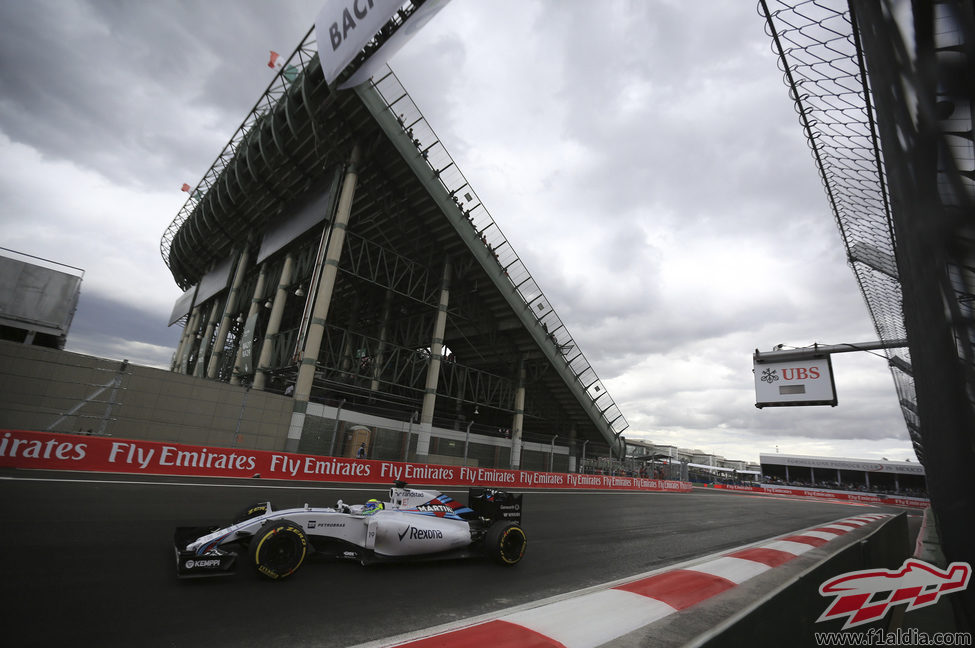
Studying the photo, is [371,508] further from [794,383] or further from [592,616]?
[794,383]

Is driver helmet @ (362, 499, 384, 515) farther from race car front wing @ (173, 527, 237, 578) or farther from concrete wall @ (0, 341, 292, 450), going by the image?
concrete wall @ (0, 341, 292, 450)

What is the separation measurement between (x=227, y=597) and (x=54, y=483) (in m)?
6.97

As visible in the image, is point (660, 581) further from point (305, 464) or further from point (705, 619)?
point (305, 464)

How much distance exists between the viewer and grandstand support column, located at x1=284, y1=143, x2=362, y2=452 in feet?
57.6

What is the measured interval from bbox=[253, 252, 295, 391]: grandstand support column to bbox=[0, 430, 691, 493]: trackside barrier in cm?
1089

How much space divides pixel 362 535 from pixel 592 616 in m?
2.89

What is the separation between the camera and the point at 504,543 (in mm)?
5285

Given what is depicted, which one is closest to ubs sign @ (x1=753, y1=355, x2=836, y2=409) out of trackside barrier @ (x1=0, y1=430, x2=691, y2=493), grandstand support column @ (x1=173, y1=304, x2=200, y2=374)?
trackside barrier @ (x1=0, y1=430, x2=691, y2=493)

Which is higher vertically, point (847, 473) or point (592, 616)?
point (847, 473)

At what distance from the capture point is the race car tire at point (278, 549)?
12.9ft

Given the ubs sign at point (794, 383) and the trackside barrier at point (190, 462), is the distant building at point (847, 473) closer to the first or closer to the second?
the ubs sign at point (794, 383)

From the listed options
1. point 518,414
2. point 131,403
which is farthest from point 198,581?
point 518,414

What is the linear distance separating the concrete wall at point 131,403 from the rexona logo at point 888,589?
1667cm

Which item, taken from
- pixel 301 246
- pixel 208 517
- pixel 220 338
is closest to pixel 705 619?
pixel 208 517
